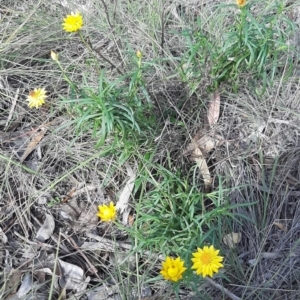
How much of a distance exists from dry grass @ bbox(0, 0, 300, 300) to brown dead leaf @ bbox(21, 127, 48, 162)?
16 millimetres

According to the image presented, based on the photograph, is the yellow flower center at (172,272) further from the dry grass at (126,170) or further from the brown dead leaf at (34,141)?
the brown dead leaf at (34,141)

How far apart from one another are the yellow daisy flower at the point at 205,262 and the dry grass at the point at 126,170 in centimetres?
17

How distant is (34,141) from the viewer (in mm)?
2318

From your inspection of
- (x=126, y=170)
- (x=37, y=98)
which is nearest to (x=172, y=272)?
(x=126, y=170)

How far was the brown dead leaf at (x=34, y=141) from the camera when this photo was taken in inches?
90.0

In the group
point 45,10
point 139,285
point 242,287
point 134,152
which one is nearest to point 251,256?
point 242,287

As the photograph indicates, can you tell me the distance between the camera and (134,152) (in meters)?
2.12

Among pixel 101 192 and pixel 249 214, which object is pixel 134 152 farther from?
pixel 249 214

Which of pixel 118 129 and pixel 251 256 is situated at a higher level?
pixel 118 129

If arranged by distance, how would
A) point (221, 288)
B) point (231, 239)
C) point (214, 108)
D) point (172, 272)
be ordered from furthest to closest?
point (214, 108) → point (231, 239) → point (221, 288) → point (172, 272)

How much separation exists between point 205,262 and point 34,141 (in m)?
1.00

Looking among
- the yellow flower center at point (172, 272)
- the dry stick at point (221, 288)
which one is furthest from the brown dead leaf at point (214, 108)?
A: the yellow flower center at point (172, 272)

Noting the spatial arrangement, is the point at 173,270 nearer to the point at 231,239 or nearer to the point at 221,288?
the point at 221,288

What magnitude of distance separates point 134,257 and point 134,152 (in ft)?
1.36
